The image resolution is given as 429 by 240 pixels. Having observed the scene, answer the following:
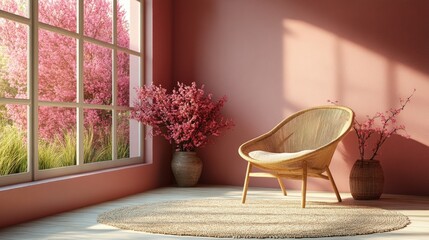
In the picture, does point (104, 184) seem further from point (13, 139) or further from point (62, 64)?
point (62, 64)

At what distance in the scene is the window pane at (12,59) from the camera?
4.22 metres

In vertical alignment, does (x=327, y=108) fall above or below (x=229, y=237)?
above

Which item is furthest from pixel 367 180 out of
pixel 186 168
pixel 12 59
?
pixel 12 59

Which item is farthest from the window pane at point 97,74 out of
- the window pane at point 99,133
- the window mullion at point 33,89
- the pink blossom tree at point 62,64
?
the window mullion at point 33,89

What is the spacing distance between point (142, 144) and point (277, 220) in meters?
2.19

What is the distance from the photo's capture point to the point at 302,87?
5566mm

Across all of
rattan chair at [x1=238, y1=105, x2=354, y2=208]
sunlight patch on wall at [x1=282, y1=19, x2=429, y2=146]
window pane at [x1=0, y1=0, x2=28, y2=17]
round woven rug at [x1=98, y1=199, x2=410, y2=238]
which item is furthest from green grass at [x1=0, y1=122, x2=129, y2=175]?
sunlight patch on wall at [x1=282, y1=19, x2=429, y2=146]

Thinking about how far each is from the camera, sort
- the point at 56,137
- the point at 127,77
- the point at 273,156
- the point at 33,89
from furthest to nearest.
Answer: the point at 127,77
the point at 56,137
the point at 273,156
the point at 33,89

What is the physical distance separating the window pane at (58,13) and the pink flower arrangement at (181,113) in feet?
2.91

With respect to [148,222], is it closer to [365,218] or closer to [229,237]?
[229,237]

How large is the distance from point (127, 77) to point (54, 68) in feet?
3.03

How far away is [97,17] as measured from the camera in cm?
571

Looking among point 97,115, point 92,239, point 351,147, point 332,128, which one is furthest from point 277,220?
point 97,115

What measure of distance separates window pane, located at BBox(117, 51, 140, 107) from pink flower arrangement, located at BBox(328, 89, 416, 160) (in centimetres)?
206
